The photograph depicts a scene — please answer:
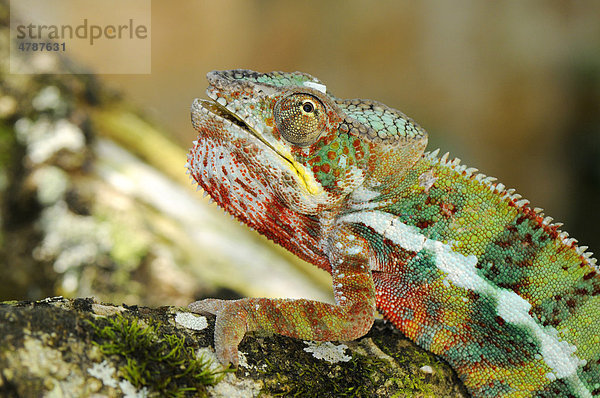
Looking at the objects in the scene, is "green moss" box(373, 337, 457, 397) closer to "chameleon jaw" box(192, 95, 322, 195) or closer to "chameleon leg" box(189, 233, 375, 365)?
"chameleon leg" box(189, 233, 375, 365)

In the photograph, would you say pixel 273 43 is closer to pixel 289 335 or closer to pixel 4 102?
pixel 4 102

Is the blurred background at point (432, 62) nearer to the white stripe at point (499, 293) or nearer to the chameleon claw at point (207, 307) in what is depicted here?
the white stripe at point (499, 293)

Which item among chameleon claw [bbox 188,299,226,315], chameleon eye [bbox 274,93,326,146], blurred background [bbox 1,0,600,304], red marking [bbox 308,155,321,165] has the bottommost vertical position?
chameleon claw [bbox 188,299,226,315]

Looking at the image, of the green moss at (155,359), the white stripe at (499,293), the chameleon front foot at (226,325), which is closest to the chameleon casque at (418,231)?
the white stripe at (499,293)

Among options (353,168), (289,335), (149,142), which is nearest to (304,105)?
(353,168)

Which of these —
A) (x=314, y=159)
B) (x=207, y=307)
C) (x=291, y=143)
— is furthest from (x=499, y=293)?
(x=207, y=307)

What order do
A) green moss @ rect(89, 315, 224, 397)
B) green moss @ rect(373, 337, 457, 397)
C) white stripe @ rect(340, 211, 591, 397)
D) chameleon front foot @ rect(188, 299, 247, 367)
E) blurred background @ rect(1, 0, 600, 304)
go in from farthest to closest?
1. blurred background @ rect(1, 0, 600, 304)
2. white stripe @ rect(340, 211, 591, 397)
3. green moss @ rect(373, 337, 457, 397)
4. chameleon front foot @ rect(188, 299, 247, 367)
5. green moss @ rect(89, 315, 224, 397)

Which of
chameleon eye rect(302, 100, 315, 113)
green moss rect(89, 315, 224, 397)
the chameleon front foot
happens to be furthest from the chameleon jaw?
green moss rect(89, 315, 224, 397)

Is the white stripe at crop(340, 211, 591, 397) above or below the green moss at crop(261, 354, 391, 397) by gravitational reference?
above
